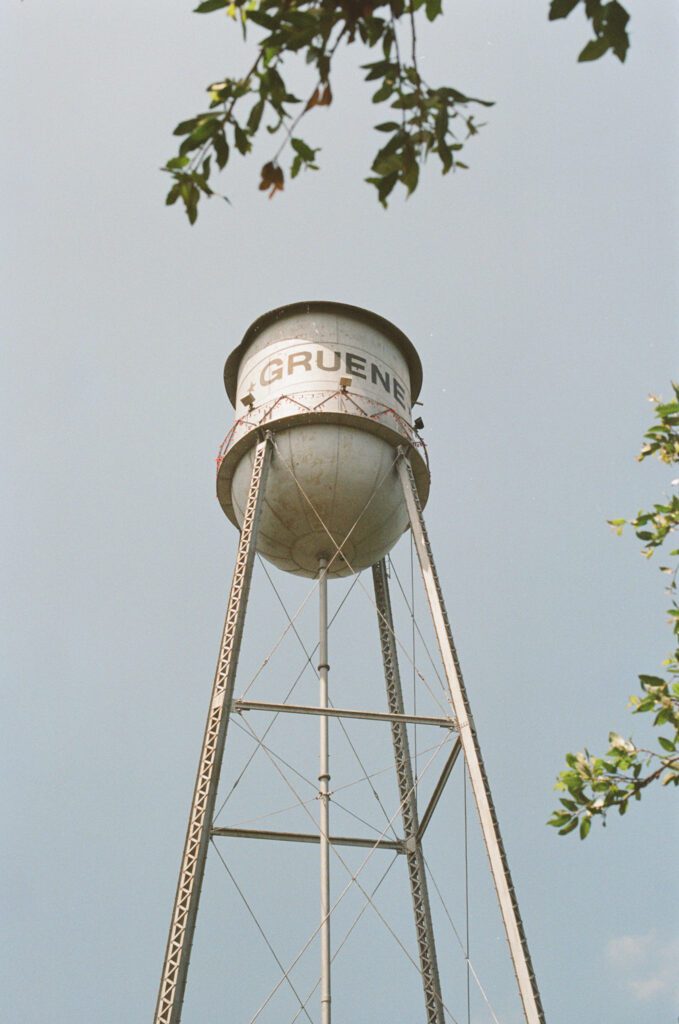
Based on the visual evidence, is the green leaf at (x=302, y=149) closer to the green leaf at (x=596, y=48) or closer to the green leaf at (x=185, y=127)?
the green leaf at (x=185, y=127)

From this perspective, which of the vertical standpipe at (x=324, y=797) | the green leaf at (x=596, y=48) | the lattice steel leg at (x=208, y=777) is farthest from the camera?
the vertical standpipe at (x=324, y=797)

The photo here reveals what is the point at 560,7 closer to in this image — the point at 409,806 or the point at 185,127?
the point at 185,127

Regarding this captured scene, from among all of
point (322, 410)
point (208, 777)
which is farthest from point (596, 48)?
Answer: point (322, 410)

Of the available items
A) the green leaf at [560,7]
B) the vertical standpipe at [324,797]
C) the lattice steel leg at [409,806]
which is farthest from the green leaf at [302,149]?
the lattice steel leg at [409,806]

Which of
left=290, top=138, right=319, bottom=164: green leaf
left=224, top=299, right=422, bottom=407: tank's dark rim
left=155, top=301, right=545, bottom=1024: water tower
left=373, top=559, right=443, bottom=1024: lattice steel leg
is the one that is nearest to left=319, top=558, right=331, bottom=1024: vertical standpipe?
left=155, top=301, right=545, bottom=1024: water tower

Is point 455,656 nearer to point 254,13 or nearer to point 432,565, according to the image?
point 432,565

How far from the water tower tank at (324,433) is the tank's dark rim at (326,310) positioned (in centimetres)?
2

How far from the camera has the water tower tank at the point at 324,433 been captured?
14.7 metres

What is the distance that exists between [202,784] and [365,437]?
18.6 ft

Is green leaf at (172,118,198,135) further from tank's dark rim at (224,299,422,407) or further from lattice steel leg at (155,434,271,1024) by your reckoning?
tank's dark rim at (224,299,422,407)

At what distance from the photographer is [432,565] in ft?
46.6

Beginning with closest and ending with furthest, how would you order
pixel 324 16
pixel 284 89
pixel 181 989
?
pixel 324 16 → pixel 284 89 → pixel 181 989

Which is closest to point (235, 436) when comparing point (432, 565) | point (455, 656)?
point (432, 565)

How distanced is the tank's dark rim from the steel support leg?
8.02ft
